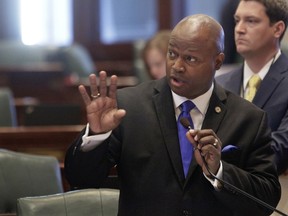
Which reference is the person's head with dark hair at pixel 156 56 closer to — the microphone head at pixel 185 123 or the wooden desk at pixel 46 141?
the wooden desk at pixel 46 141

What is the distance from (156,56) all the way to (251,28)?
6.73 ft

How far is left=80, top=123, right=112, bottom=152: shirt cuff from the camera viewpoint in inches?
107

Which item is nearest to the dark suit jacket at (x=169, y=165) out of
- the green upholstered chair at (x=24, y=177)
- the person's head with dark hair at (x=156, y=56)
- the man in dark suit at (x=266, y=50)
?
the man in dark suit at (x=266, y=50)

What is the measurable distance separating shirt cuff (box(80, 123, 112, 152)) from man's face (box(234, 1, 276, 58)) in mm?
1180

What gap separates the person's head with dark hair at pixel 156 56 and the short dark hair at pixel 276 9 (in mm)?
1961

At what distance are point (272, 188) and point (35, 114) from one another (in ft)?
12.7

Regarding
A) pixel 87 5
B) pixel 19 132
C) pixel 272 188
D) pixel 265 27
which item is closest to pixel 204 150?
pixel 272 188

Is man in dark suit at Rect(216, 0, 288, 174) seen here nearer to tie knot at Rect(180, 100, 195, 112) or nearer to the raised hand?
tie knot at Rect(180, 100, 195, 112)

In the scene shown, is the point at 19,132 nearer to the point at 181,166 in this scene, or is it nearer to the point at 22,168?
the point at 22,168

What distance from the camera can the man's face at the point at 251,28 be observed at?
371 centimetres

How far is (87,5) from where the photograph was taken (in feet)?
39.1

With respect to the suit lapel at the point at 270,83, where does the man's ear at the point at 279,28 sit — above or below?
above

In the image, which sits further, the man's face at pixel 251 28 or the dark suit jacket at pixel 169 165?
the man's face at pixel 251 28

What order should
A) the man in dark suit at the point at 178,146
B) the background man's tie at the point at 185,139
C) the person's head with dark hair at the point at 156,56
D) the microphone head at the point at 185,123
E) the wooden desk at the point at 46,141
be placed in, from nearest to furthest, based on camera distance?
1. the microphone head at the point at 185,123
2. the man in dark suit at the point at 178,146
3. the background man's tie at the point at 185,139
4. the wooden desk at the point at 46,141
5. the person's head with dark hair at the point at 156,56
